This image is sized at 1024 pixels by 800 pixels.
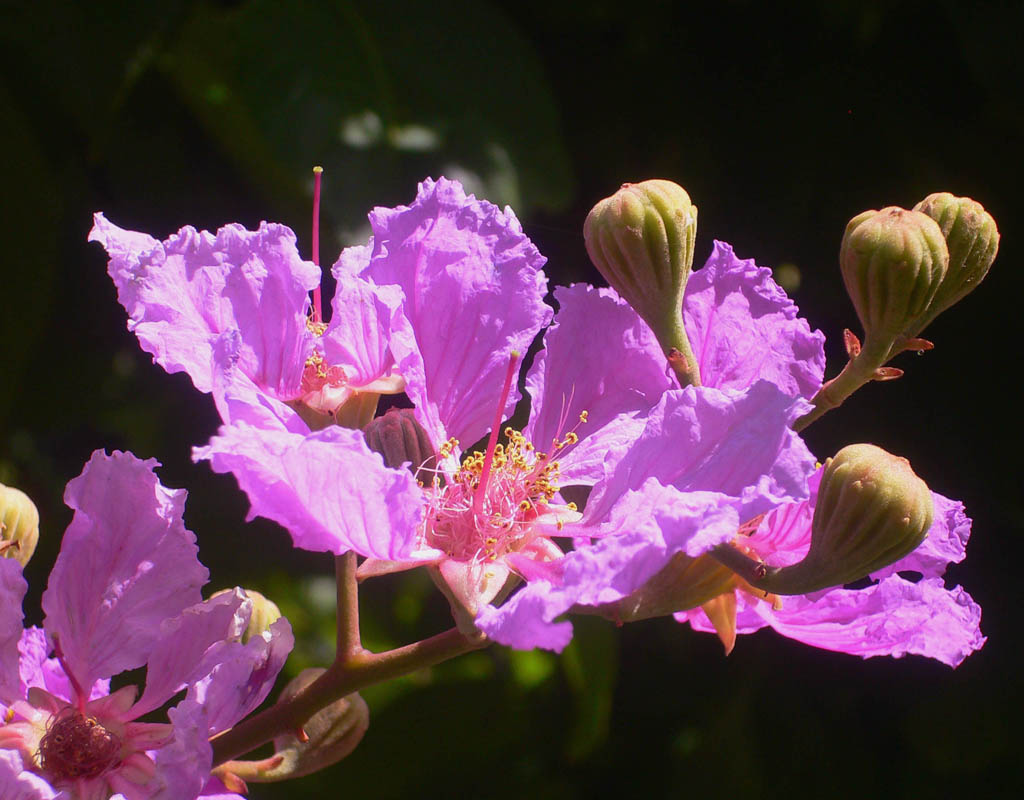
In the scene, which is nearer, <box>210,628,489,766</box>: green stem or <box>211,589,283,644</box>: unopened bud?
<box>210,628,489,766</box>: green stem

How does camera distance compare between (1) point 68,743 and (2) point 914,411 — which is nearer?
(1) point 68,743

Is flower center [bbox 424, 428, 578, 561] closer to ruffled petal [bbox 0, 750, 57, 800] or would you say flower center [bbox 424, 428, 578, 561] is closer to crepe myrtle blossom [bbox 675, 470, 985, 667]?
crepe myrtle blossom [bbox 675, 470, 985, 667]

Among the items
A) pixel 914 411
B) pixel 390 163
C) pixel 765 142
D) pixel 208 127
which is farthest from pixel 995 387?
pixel 208 127

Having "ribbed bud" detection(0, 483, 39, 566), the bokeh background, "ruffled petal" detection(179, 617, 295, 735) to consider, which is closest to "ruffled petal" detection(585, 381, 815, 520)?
"ruffled petal" detection(179, 617, 295, 735)

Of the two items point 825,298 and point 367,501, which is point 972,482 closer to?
point 825,298

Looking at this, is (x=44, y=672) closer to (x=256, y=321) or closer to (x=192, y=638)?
(x=192, y=638)

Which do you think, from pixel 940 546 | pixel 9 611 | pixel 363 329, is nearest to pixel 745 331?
pixel 940 546

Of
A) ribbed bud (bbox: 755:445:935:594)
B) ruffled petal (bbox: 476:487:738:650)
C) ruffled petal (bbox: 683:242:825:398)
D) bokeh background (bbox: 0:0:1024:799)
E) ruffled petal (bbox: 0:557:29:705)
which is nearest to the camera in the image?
ruffled petal (bbox: 476:487:738:650)
